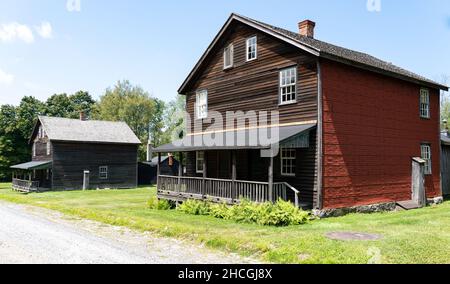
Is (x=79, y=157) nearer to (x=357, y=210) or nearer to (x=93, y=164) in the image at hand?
(x=93, y=164)

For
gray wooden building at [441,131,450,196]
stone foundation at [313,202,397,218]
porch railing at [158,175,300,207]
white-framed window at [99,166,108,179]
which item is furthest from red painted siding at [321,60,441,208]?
white-framed window at [99,166,108,179]

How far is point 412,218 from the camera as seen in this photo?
1484cm

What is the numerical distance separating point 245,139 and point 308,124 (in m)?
2.77

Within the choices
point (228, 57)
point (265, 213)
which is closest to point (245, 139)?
point (265, 213)

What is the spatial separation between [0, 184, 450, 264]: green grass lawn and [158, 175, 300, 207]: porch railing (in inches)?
56.3

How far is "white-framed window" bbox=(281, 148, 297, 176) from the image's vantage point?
16.8m

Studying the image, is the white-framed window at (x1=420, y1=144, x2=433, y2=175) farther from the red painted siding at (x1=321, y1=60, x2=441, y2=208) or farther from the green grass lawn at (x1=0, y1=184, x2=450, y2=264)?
the green grass lawn at (x1=0, y1=184, x2=450, y2=264)

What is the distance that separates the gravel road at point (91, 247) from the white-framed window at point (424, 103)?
15.9 meters

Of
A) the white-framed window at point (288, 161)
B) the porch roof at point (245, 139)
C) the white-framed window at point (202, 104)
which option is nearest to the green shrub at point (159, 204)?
the porch roof at point (245, 139)

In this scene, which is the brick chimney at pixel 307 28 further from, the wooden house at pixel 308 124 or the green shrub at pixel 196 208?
the green shrub at pixel 196 208

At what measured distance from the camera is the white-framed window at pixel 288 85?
56.0ft

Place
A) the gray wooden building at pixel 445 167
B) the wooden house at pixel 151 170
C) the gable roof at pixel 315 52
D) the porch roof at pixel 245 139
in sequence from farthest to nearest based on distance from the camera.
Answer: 1. the wooden house at pixel 151 170
2. the gray wooden building at pixel 445 167
3. the gable roof at pixel 315 52
4. the porch roof at pixel 245 139
